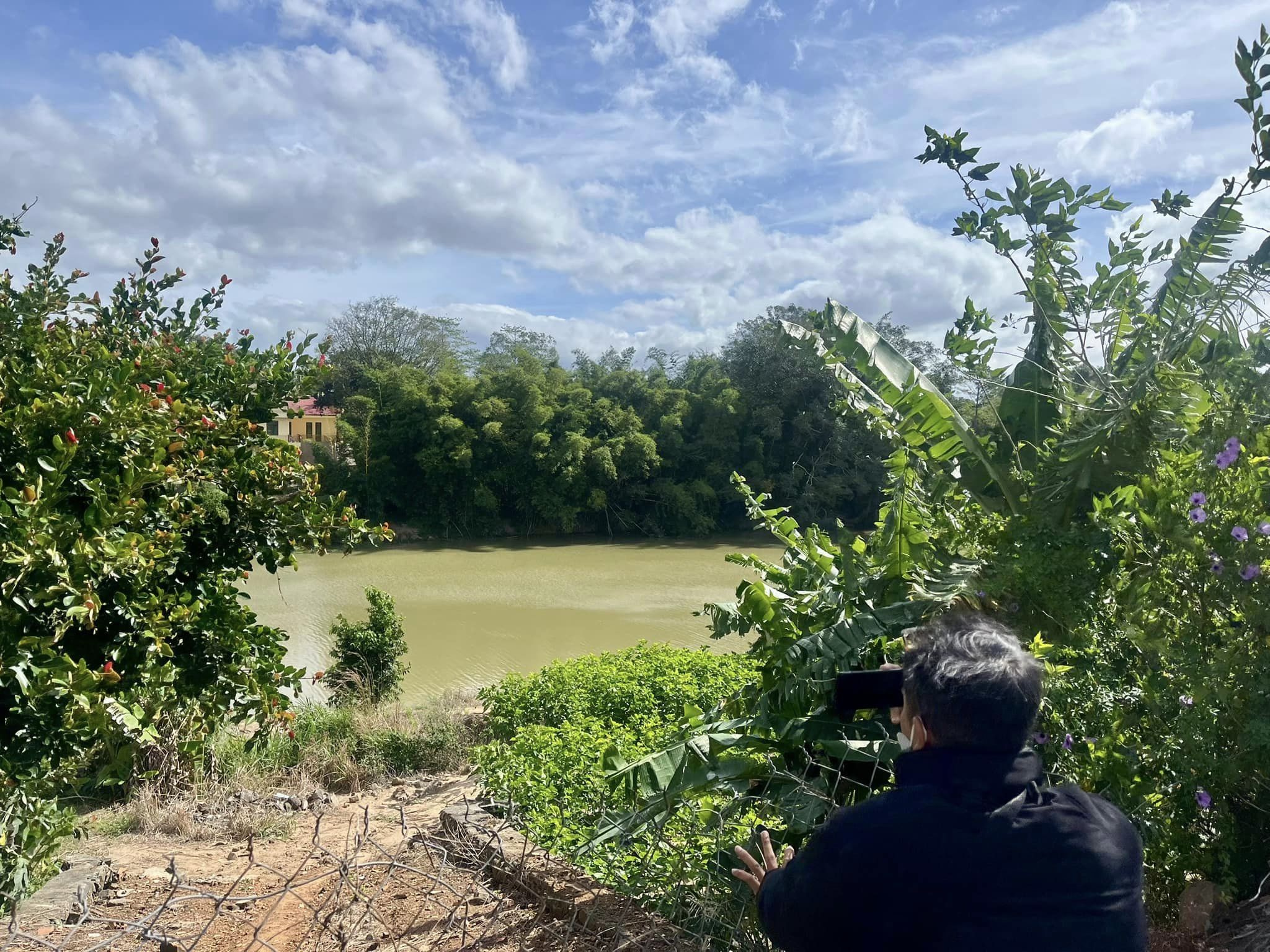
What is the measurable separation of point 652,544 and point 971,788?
26710 mm

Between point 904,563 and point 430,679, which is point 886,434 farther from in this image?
point 430,679

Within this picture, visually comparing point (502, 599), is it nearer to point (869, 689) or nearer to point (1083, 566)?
point (1083, 566)

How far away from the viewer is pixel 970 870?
4.20 ft

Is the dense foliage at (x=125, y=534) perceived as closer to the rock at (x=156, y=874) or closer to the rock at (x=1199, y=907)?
the rock at (x=156, y=874)

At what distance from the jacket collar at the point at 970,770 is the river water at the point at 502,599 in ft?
29.4

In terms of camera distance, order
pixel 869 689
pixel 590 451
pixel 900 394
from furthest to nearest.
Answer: pixel 590 451
pixel 900 394
pixel 869 689

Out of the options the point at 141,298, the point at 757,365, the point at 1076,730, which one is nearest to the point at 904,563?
the point at 1076,730

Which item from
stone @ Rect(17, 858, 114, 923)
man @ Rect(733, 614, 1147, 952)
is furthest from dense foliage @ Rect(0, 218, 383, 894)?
man @ Rect(733, 614, 1147, 952)

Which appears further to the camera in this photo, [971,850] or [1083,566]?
[1083,566]

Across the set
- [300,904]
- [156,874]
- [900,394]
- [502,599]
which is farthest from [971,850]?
[502,599]

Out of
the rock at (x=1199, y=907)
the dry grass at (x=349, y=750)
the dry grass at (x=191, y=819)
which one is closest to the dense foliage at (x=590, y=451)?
the dry grass at (x=349, y=750)

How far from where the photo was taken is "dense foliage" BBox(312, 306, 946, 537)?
28000mm

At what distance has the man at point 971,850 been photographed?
1.28 metres

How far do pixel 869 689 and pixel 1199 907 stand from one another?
158 cm
